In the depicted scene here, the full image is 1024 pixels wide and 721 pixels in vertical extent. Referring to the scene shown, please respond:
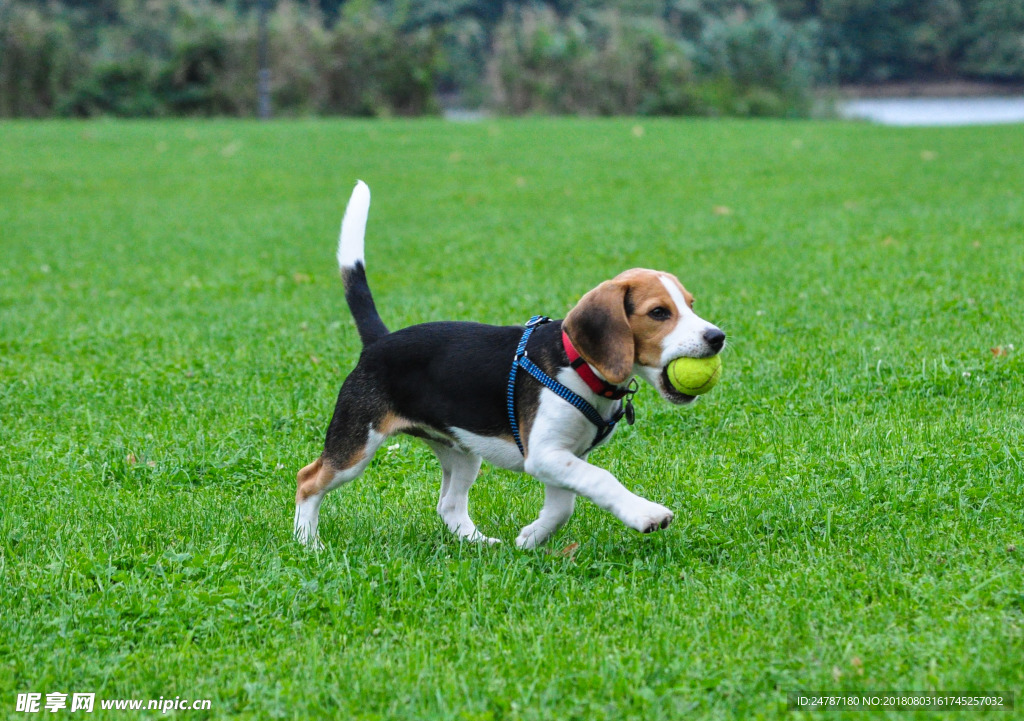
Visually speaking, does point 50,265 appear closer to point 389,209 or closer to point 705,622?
point 389,209

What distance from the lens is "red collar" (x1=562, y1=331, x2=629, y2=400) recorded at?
444 cm

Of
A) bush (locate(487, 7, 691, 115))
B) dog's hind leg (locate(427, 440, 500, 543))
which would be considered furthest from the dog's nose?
bush (locate(487, 7, 691, 115))

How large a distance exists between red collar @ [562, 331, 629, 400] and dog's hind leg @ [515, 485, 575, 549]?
44 centimetres

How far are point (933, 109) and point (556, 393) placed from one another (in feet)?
149

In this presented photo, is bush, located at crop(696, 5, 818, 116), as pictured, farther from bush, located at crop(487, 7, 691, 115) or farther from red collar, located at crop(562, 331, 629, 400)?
red collar, located at crop(562, 331, 629, 400)

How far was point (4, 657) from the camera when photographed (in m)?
3.84

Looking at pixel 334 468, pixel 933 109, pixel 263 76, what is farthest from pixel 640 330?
pixel 933 109

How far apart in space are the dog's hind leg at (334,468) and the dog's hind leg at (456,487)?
1.21 feet

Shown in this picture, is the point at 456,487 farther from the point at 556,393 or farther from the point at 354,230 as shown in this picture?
the point at 354,230

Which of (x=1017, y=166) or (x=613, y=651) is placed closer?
(x=613, y=651)

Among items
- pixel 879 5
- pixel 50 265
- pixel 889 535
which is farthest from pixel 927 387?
pixel 879 5

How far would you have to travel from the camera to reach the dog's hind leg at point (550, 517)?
464 centimetres

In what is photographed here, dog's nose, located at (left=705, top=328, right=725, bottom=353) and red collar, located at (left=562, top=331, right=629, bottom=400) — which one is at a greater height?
dog's nose, located at (left=705, top=328, right=725, bottom=353)

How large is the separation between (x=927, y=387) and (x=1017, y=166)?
42.2ft
